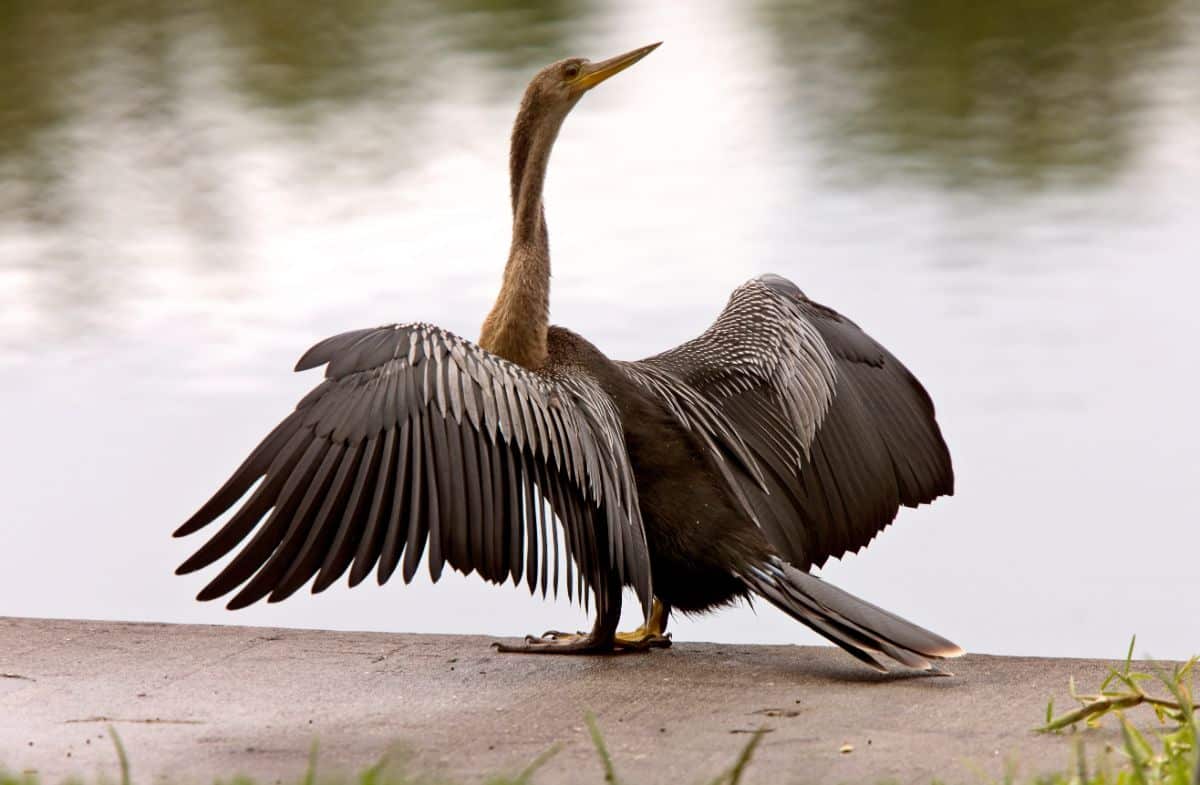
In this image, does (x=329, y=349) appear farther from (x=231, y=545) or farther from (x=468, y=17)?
(x=468, y=17)

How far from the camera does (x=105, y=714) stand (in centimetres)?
406

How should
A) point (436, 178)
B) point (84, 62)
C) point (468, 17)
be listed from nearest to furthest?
point (436, 178), point (84, 62), point (468, 17)

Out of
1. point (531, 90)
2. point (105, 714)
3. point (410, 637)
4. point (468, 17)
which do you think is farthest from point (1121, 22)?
point (105, 714)

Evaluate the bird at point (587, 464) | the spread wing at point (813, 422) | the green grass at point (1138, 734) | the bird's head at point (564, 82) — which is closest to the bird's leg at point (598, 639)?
the bird at point (587, 464)

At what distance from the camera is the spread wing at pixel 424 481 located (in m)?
4.09

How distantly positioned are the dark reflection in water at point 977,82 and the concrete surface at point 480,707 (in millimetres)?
8824

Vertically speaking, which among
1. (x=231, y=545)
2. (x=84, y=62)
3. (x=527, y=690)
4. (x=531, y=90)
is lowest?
(x=527, y=690)

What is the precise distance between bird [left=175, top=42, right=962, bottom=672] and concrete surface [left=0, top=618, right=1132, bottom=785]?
0.19m

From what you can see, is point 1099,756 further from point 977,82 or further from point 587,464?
point 977,82

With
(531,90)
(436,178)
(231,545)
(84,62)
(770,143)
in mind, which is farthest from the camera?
(84,62)

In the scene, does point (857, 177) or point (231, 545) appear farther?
point (857, 177)

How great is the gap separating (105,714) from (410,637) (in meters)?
1.09

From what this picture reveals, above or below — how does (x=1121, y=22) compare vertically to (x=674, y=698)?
above

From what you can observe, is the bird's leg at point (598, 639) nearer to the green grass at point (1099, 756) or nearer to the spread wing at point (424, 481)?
the spread wing at point (424, 481)
